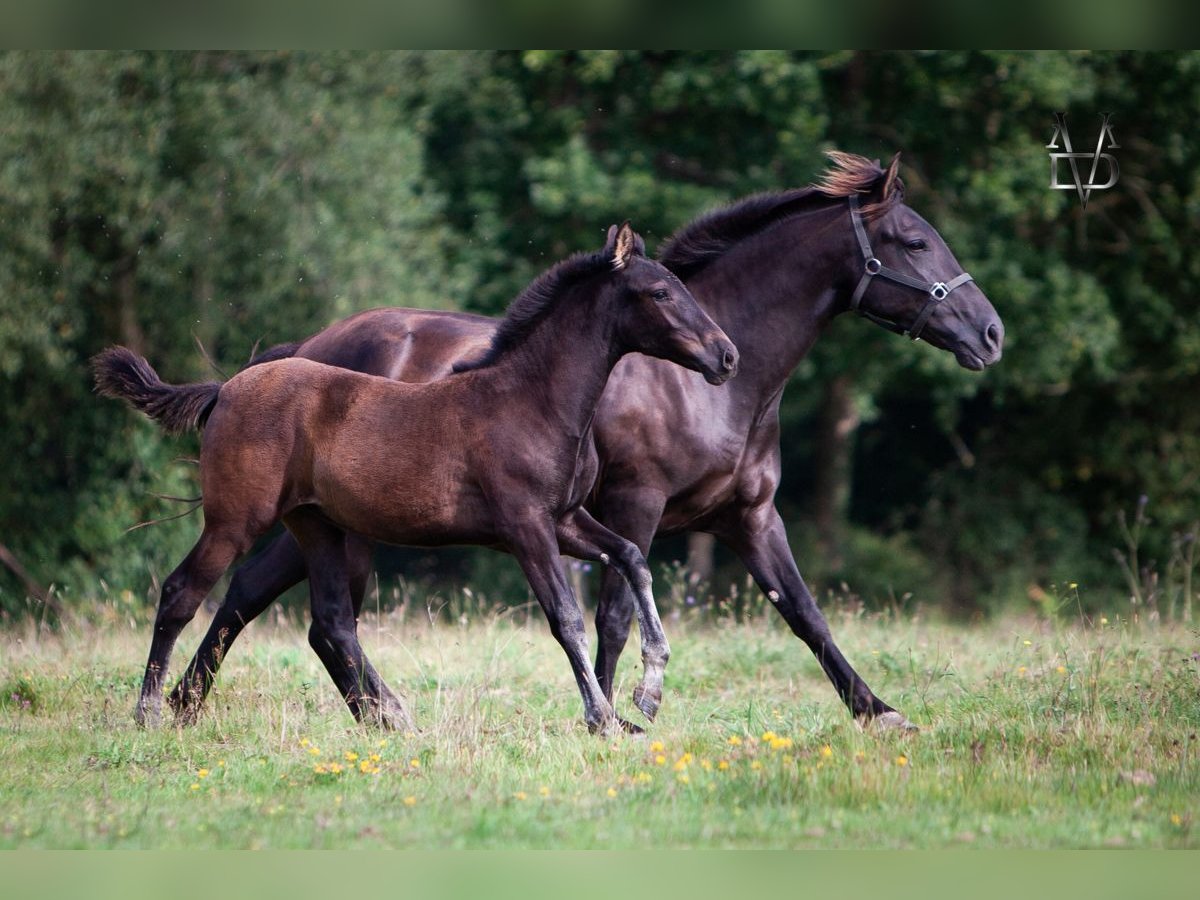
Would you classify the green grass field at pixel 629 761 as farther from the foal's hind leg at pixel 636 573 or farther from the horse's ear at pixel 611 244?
the horse's ear at pixel 611 244

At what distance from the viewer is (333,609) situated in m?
7.10

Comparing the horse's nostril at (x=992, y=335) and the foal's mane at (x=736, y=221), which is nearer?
the horse's nostril at (x=992, y=335)

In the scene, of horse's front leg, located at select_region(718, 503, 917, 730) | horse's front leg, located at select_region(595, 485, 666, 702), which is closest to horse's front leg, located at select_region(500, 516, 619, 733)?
horse's front leg, located at select_region(595, 485, 666, 702)

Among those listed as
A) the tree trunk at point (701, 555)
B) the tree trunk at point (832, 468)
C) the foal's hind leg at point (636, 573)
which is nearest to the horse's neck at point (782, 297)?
the foal's hind leg at point (636, 573)

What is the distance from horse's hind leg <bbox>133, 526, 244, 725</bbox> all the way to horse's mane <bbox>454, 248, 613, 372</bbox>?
59.0 inches

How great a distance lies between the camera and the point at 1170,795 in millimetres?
5410

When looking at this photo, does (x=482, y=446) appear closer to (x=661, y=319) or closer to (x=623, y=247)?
(x=661, y=319)

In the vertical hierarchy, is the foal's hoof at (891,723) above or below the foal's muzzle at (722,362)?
below

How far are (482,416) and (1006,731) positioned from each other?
8.53 feet

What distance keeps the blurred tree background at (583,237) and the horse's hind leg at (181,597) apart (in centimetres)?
737

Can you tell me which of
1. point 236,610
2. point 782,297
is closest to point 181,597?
point 236,610

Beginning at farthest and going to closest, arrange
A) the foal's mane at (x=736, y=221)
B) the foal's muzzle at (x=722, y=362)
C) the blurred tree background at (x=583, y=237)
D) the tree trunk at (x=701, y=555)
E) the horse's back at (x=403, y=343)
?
the tree trunk at (x=701, y=555), the blurred tree background at (x=583, y=237), the horse's back at (x=403, y=343), the foal's mane at (x=736, y=221), the foal's muzzle at (x=722, y=362)

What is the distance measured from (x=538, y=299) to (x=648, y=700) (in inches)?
73.3

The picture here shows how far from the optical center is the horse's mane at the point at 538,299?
651 centimetres
